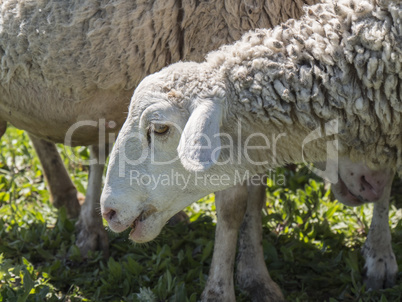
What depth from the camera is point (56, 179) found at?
5215 millimetres

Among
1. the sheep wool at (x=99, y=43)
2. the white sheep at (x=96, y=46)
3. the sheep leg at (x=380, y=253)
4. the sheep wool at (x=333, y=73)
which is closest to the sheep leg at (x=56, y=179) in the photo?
the white sheep at (x=96, y=46)

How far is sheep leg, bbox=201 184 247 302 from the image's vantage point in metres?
3.77

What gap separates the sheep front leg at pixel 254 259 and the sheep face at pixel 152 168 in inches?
40.4

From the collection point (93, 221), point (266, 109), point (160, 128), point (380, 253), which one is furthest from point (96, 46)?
point (380, 253)

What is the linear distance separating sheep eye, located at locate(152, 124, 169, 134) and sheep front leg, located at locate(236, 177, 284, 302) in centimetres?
137

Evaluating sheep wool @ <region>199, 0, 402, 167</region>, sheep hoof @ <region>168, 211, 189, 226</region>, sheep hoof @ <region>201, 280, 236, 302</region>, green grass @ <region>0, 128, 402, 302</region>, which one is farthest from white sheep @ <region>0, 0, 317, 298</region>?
sheep hoof @ <region>168, 211, 189, 226</region>

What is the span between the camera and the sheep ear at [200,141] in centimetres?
263

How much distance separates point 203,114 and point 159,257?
175 cm

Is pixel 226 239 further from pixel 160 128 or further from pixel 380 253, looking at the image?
pixel 160 128

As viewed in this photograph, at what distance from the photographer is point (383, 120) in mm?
2861

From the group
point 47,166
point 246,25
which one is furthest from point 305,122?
point 47,166

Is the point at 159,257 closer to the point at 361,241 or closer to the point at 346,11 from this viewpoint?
the point at 361,241

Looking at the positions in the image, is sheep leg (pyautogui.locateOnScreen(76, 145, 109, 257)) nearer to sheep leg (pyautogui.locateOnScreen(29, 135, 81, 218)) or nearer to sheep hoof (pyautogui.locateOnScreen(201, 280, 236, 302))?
sheep leg (pyautogui.locateOnScreen(29, 135, 81, 218))

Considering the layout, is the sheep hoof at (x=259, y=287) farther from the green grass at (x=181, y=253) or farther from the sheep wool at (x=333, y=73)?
the sheep wool at (x=333, y=73)
